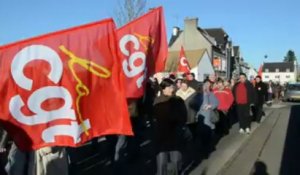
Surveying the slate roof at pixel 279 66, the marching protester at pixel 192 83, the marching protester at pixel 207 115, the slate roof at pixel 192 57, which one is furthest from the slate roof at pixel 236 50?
the marching protester at pixel 207 115

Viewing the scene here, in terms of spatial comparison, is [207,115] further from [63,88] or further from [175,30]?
[175,30]

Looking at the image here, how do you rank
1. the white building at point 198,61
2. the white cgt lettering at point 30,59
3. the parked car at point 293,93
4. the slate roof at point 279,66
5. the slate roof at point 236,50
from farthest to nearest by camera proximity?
the slate roof at point 279,66 < the slate roof at point 236,50 < the white building at point 198,61 < the parked car at point 293,93 < the white cgt lettering at point 30,59

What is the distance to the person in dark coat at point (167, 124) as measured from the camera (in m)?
7.85

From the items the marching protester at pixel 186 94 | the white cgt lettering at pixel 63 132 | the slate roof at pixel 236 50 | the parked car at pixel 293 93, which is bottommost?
the parked car at pixel 293 93

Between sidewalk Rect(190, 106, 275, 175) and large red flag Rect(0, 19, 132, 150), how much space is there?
4.44 m

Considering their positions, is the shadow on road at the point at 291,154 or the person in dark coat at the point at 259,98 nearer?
the shadow on road at the point at 291,154

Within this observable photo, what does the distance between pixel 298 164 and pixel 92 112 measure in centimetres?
614

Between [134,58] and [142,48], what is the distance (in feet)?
1.29

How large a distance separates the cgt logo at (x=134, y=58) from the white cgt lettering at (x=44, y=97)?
10.8ft

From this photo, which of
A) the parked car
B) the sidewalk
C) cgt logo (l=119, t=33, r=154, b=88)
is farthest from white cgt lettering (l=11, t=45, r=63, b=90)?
the parked car

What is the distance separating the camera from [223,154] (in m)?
11.8

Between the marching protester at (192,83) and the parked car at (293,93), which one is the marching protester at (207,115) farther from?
the parked car at (293,93)

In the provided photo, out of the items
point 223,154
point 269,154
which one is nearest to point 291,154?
point 269,154

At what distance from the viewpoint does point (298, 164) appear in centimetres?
1043
